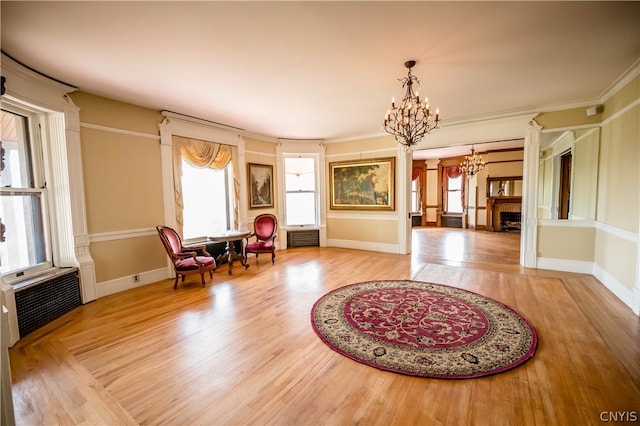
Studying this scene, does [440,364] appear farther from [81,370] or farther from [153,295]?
[153,295]

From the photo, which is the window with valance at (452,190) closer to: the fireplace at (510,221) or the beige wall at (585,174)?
the fireplace at (510,221)

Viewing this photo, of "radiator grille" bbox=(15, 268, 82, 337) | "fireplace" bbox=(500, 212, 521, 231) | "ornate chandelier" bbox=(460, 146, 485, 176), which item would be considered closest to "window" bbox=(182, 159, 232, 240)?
"radiator grille" bbox=(15, 268, 82, 337)

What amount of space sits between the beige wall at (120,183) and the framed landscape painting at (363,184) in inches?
160

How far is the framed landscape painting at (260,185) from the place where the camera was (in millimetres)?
6258

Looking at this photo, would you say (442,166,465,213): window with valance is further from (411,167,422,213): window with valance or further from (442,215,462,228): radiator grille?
(411,167,422,213): window with valance

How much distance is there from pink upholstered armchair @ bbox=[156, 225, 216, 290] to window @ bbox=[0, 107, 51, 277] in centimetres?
132

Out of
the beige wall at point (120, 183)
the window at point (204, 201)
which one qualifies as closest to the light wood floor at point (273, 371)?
the beige wall at point (120, 183)

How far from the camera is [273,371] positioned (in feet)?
7.19

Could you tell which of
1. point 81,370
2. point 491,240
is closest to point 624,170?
point 491,240

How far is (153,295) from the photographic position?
389 centimetres

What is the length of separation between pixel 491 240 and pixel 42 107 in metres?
9.89

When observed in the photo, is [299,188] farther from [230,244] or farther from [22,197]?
[22,197]

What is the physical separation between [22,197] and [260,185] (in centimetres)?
389

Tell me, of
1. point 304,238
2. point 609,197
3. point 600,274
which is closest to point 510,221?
point 600,274
